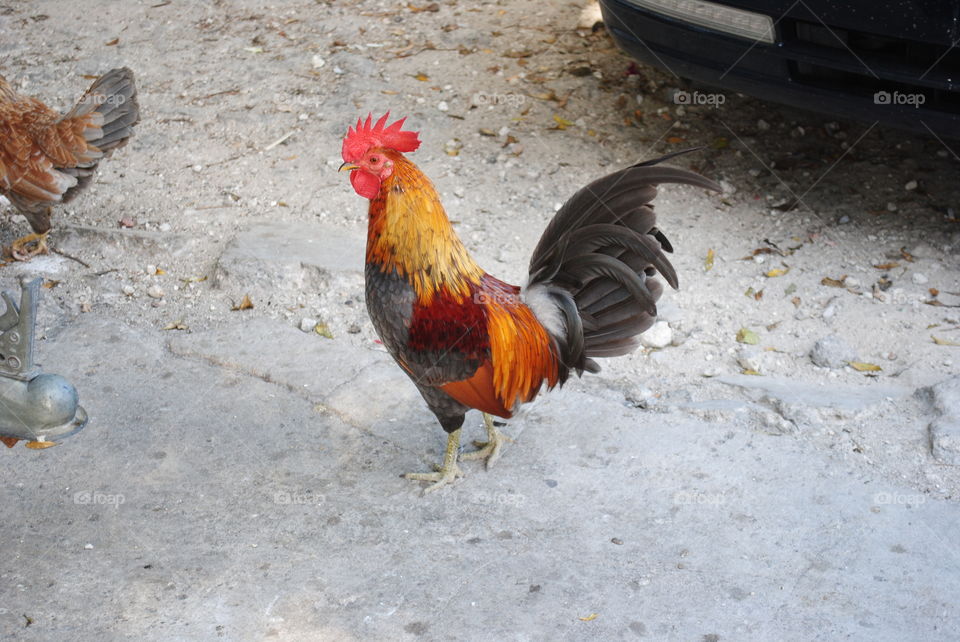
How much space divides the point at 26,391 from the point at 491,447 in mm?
2039

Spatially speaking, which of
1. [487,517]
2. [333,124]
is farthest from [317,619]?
[333,124]

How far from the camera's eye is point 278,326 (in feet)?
15.2

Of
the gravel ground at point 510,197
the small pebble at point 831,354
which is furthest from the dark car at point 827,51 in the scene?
the small pebble at point 831,354

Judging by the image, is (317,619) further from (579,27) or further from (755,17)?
(579,27)

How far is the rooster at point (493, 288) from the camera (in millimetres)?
3361

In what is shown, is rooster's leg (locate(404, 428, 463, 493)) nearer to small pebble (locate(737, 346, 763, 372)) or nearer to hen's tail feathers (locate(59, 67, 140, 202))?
small pebble (locate(737, 346, 763, 372))

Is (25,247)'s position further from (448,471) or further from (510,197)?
(448,471)

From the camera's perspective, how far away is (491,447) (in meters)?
3.96

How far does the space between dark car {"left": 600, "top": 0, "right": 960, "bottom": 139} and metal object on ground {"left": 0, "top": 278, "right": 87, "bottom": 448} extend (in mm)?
3625

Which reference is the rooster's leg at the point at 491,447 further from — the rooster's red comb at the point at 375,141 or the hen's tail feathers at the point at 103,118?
the hen's tail feathers at the point at 103,118

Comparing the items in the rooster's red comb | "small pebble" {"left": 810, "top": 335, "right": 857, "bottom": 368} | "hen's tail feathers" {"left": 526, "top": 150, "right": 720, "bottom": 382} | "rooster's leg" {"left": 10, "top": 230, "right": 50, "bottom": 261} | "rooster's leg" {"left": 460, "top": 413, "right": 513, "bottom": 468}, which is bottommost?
"small pebble" {"left": 810, "top": 335, "right": 857, "bottom": 368}

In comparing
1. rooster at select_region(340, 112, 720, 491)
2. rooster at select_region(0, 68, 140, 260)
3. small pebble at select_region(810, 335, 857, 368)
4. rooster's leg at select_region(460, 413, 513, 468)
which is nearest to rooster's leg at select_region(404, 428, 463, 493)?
rooster at select_region(340, 112, 720, 491)

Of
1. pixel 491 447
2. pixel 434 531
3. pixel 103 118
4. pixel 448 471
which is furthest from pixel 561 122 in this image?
pixel 434 531

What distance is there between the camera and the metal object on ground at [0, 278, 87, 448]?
2.34m
